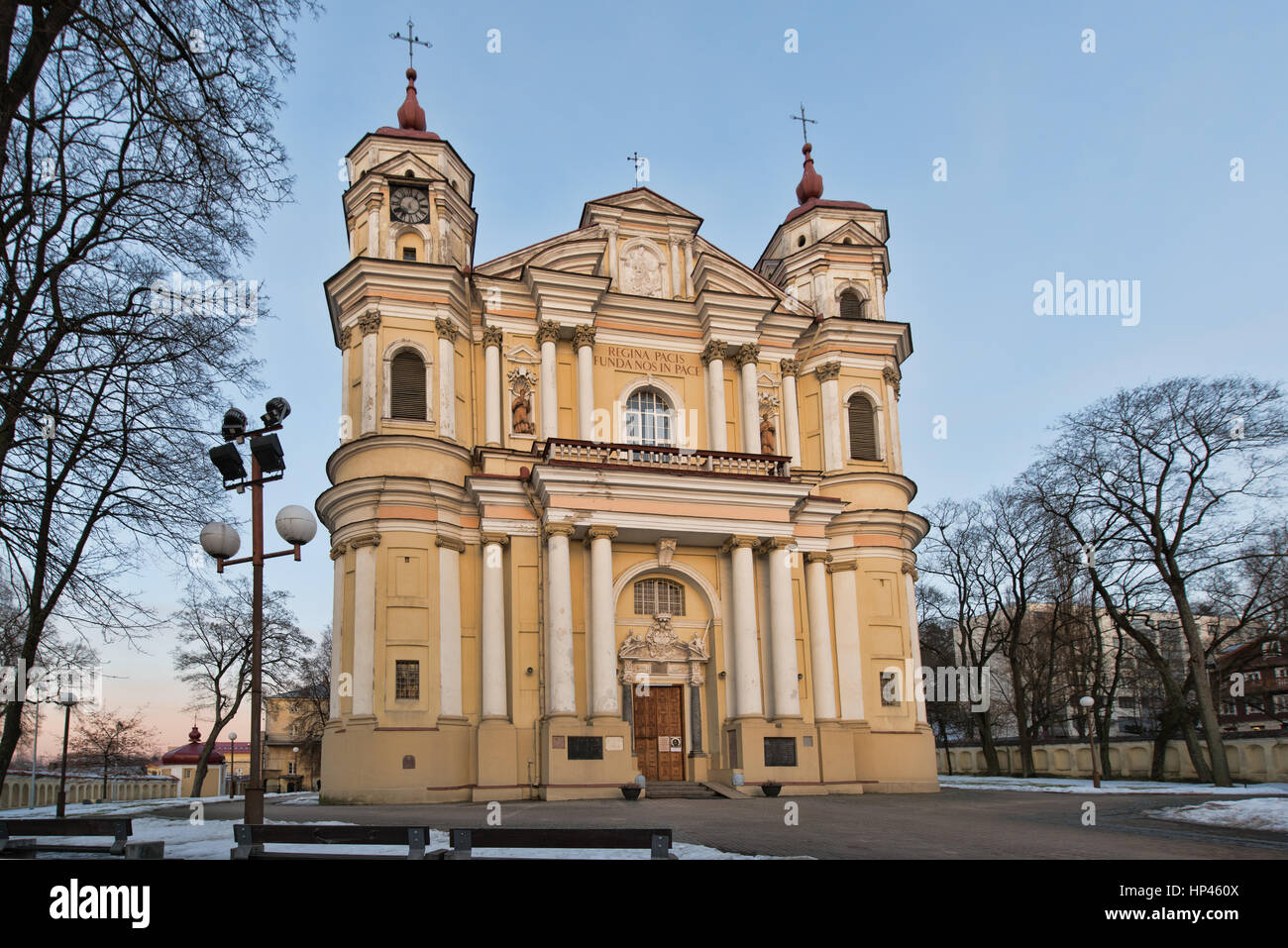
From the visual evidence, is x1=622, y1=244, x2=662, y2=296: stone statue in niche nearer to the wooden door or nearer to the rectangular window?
the wooden door

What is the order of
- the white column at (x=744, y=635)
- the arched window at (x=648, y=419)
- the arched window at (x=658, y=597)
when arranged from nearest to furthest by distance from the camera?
the white column at (x=744, y=635)
the arched window at (x=658, y=597)
the arched window at (x=648, y=419)

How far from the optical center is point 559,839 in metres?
8.49

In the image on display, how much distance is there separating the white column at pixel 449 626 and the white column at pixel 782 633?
838 centimetres

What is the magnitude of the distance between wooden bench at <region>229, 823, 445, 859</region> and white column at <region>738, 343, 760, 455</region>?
22.2 meters

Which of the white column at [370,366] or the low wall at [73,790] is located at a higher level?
the white column at [370,366]

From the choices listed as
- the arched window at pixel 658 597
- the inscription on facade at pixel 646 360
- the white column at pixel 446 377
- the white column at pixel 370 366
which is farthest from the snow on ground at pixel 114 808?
the inscription on facade at pixel 646 360

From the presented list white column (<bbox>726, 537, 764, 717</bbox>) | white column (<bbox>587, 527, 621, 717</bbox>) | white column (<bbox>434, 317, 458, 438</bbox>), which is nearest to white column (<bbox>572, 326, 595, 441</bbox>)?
white column (<bbox>434, 317, 458, 438</bbox>)

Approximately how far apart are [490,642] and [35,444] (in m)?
16.3

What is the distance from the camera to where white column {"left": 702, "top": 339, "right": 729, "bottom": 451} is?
30734 mm

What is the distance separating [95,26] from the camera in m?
9.14

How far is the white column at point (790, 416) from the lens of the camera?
32.0 m

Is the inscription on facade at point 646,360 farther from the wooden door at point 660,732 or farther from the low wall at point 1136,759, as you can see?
the low wall at point 1136,759
